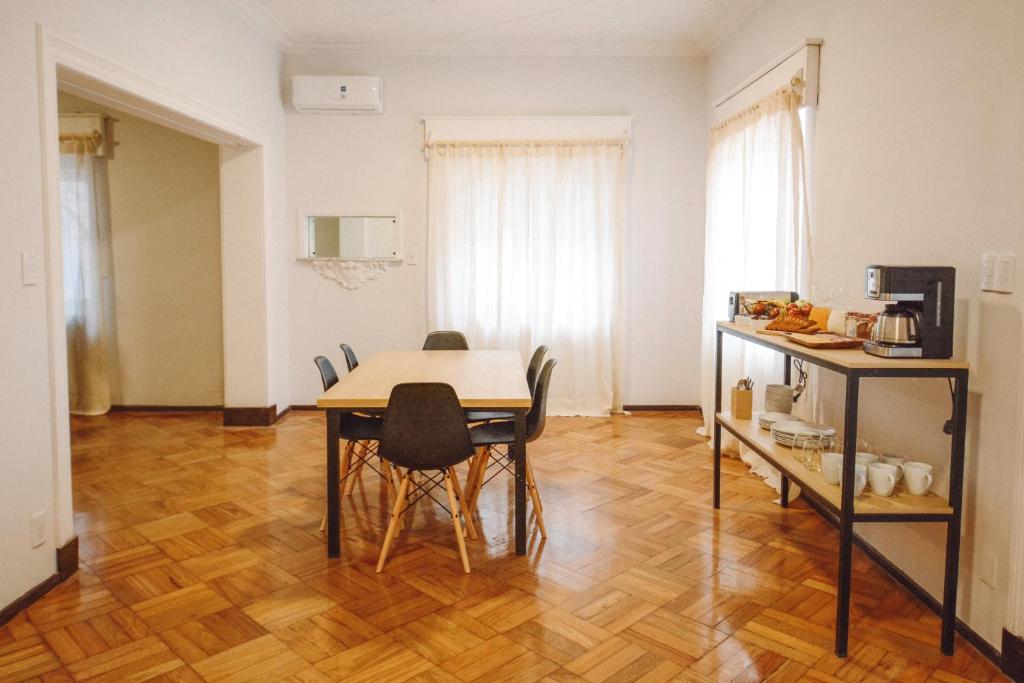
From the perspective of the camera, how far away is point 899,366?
2.41m

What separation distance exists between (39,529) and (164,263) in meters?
3.96

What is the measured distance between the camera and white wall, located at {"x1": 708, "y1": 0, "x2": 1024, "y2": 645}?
243cm

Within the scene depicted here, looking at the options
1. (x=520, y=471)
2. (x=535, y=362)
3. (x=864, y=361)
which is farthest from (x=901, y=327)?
(x=535, y=362)

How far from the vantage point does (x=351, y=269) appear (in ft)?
20.9

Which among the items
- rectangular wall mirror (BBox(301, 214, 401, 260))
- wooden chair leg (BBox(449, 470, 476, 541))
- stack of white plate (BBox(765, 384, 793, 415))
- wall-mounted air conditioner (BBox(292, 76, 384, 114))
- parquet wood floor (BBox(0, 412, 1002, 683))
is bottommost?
parquet wood floor (BBox(0, 412, 1002, 683))

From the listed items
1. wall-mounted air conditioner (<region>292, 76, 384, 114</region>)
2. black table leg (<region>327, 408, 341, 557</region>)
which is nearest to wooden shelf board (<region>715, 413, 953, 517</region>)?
black table leg (<region>327, 408, 341, 557</region>)

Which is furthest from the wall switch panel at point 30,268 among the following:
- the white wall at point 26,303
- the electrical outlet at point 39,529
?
the electrical outlet at point 39,529

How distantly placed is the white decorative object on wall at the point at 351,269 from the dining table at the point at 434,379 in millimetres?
2416

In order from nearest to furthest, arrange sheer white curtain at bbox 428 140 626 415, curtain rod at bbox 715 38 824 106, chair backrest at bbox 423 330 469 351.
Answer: curtain rod at bbox 715 38 824 106, chair backrest at bbox 423 330 469 351, sheer white curtain at bbox 428 140 626 415

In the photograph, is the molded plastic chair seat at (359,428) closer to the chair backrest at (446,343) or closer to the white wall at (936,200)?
the chair backrest at (446,343)

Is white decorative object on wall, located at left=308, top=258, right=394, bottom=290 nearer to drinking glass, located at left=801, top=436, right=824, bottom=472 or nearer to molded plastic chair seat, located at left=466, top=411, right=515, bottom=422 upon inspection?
molded plastic chair seat, located at left=466, top=411, right=515, bottom=422

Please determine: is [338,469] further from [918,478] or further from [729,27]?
[729,27]

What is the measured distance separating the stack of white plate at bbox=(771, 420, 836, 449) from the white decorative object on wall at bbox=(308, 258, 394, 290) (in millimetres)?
3949

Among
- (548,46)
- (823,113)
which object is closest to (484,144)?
(548,46)
